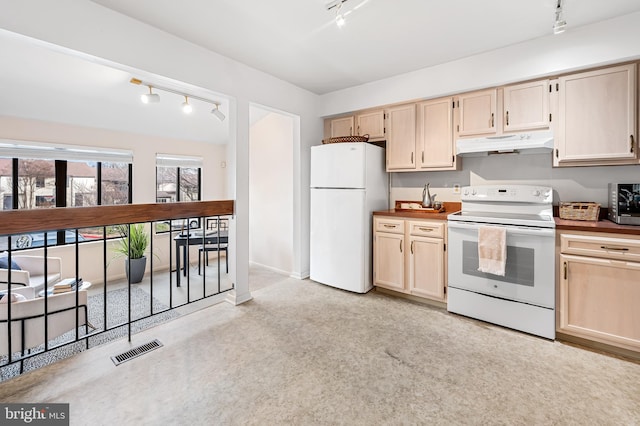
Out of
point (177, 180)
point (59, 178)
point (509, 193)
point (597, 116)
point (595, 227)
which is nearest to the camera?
point (595, 227)

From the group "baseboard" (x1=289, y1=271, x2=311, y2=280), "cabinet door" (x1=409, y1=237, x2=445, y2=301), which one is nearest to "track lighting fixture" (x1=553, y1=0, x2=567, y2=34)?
"cabinet door" (x1=409, y1=237, x2=445, y2=301)

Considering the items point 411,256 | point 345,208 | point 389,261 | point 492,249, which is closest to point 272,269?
point 345,208

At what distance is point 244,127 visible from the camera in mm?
3023

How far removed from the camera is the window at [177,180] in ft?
15.9

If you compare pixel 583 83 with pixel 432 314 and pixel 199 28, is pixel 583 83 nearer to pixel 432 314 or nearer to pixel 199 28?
pixel 432 314

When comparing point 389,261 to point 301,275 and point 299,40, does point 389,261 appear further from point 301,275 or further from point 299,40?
point 299,40

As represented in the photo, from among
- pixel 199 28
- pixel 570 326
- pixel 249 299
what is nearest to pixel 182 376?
pixel 249 299

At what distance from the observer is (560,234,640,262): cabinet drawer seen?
2.00m

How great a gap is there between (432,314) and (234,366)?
6.35 ft

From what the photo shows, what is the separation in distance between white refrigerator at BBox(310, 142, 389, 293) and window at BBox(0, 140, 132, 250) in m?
3.12

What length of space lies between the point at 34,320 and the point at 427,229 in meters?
3.36

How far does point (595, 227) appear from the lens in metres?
2.10

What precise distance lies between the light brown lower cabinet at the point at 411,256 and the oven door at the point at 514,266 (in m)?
0.15

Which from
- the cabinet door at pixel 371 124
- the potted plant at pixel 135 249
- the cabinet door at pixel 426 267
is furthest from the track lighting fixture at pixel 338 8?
the potted plant at pixel 135 249
